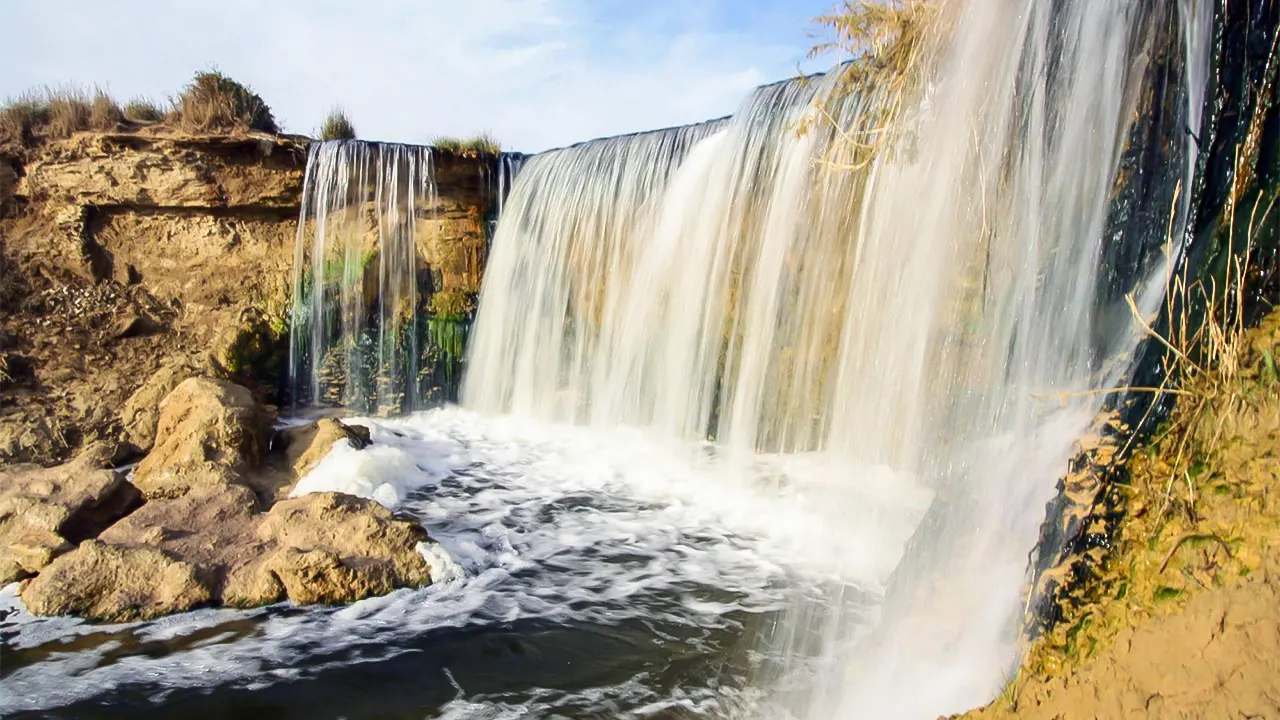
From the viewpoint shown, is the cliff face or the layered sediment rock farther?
the cliff face

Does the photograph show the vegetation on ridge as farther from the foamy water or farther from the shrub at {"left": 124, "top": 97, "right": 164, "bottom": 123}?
Result: the foamy water

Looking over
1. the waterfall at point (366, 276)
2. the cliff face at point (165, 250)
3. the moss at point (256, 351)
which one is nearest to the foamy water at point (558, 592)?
the waterfall at point (366, 276)

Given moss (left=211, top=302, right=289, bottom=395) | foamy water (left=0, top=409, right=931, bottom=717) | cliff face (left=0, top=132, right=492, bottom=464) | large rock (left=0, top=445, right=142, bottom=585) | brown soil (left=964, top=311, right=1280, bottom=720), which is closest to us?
brown soil (left=964, top=311, right=1280, bottom=720)

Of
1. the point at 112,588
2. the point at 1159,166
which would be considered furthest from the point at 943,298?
the point at 112,588

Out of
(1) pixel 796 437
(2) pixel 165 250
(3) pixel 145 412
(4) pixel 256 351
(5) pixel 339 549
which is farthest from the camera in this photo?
(2) pixel 165 250

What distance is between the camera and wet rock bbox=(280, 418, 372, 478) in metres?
7.26

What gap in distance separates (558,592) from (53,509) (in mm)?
3569

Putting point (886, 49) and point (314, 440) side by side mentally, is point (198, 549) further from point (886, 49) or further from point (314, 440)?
point (886, 49)

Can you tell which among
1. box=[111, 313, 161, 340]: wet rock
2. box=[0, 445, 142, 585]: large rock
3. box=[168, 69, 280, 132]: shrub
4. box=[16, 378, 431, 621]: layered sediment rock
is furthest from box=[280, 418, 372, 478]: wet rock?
box=[168, 69, 280, 132]: shrub

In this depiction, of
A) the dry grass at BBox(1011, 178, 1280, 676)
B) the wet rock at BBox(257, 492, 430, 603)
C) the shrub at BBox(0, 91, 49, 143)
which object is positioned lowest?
the wet rock at BBox(257, 492, 430, 603)

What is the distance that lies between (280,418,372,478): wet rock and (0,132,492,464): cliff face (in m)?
2.88

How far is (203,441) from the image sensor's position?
6.77 meters

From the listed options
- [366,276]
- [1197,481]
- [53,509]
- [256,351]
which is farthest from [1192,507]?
[256,351]

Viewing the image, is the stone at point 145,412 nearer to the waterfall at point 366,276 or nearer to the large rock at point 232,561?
the waterfall at point 366,276
